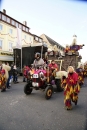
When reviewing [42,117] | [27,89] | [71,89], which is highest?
[71,89]

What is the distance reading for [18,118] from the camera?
13.2ft

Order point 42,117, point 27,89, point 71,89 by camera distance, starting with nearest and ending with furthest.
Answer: point 42,117
point 71,89
point 27,89

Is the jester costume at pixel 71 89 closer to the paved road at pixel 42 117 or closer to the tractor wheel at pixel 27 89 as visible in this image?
the paved road at pixel 42 117

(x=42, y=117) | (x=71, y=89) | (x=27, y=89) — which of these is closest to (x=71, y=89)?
(x=71, y=89)

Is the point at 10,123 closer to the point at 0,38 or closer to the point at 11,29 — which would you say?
the point at 0,38

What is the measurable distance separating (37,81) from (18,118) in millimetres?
2582

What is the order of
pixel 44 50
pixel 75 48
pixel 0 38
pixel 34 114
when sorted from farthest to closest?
pixel 0 38
pixel 44 50
pixel 75 48
pixel 34 114

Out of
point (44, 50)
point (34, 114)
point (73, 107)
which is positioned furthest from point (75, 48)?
point (34, 114)

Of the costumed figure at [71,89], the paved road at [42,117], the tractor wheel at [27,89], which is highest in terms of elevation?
the costumed figure at [71,89]

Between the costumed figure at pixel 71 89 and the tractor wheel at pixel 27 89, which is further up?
the costumed figure at pixel 71 89

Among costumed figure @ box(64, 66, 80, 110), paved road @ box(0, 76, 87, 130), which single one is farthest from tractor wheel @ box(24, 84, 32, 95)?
costumed figure @ box(64, 66, 80, 110)

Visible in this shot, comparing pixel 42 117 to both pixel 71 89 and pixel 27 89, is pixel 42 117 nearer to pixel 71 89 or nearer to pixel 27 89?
pixel 71 89

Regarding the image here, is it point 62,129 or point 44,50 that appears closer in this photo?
point 62,129

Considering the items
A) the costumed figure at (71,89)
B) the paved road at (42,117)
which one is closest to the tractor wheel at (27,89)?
the paved road at (42,117)
